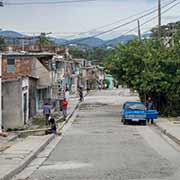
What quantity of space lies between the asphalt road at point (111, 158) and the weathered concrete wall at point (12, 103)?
17.3 feet

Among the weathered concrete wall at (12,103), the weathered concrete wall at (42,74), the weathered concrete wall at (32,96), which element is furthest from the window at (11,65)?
the weathered concrete wall at (12,103)

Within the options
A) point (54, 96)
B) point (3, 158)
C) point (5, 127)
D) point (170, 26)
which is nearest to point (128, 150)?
point (3, 158)

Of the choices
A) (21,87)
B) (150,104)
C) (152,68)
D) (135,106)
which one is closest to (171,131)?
(135,106)

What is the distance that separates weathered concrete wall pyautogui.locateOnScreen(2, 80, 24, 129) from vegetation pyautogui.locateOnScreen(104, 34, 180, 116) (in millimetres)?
13134

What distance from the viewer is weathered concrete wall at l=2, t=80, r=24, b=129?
40.1 m

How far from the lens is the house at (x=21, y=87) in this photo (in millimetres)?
40438

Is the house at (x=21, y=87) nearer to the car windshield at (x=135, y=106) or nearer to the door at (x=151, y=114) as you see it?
the car windshield at (x=135, y=106)

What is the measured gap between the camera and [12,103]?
40812 mm

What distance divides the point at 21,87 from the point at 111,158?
67.5 feet

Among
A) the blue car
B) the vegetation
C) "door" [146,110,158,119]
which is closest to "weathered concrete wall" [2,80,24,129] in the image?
the blue car

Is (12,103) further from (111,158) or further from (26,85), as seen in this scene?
(111,158)

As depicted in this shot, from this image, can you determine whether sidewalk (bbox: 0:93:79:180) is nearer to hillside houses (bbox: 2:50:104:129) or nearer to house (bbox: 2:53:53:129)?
house (bbox: 2:53:53:129)

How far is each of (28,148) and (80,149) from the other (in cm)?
220

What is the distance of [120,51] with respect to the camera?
2094 inches
